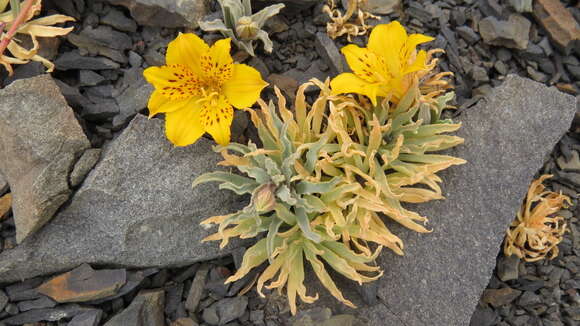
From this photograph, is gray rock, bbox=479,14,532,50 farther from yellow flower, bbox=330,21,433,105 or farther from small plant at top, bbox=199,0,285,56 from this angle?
small plant at top, bbox=199,0,285,56

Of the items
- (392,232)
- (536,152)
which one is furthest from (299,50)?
(536,152)

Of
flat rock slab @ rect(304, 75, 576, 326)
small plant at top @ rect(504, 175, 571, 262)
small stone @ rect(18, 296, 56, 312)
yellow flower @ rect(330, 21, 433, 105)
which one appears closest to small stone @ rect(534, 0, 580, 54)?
flat rock slab @ rect(304, 75, 576, 326)

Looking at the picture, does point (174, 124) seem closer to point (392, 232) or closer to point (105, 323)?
point (105, 323)

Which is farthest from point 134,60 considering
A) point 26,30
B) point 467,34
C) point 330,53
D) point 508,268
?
point 508,268

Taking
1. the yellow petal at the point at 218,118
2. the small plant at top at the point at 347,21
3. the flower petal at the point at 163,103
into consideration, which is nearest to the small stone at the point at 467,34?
the small plant at top at the point at 347,21

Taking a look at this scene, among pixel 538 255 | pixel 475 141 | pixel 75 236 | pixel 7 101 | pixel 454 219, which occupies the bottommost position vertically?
pixel 538 255
